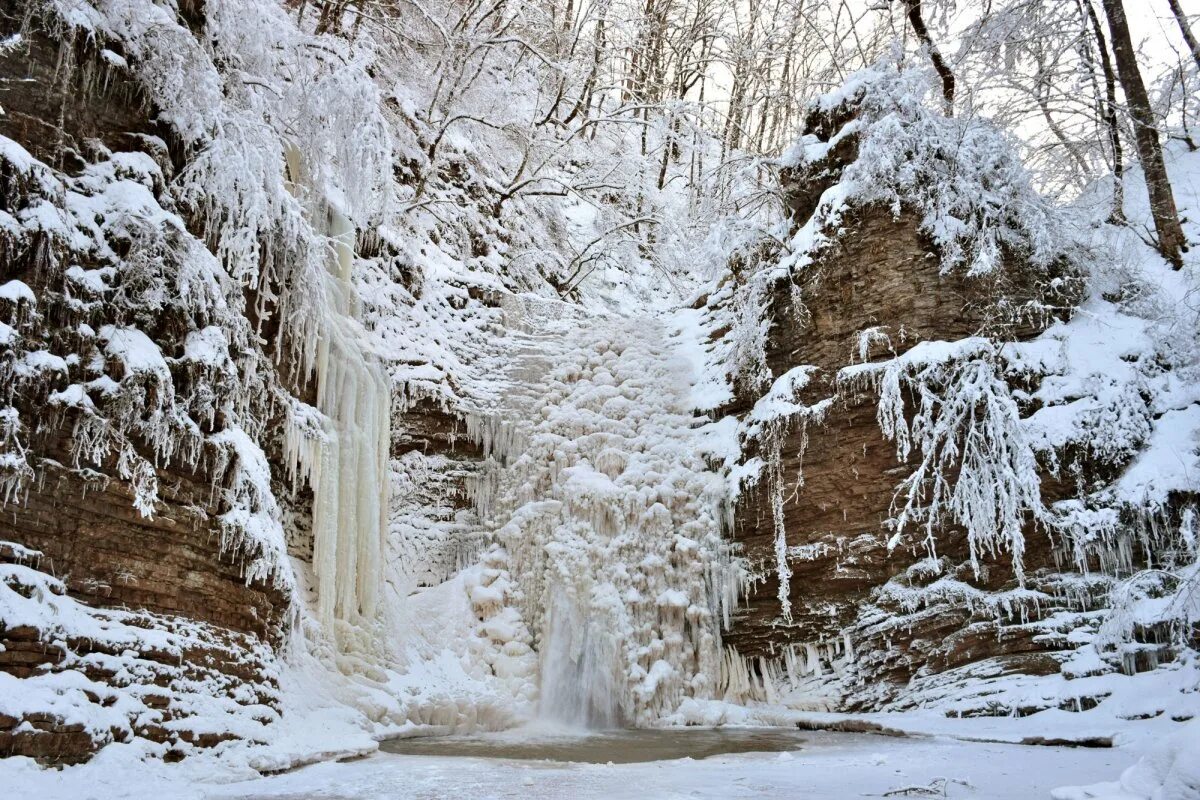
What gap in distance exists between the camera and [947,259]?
9070 millimetres

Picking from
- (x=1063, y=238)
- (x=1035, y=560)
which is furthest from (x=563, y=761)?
(x=1063, y=238)

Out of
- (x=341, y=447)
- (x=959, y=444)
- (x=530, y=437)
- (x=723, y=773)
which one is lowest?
(x=723, y=773)

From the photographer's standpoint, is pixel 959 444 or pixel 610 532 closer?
pixel 959 444

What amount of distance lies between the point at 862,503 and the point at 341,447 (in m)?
5.17

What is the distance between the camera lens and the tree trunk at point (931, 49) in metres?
10.2

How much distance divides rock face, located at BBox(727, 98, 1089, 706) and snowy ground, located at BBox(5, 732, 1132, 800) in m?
2.28

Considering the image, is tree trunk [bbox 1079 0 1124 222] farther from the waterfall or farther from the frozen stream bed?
the waterfall

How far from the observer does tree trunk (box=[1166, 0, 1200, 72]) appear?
30.5 feet

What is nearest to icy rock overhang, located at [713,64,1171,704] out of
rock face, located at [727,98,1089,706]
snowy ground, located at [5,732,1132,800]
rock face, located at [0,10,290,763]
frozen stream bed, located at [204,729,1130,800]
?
rock face, located at [727,98,1089,706]

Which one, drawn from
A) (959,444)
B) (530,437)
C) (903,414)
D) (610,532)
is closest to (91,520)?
(610,532)

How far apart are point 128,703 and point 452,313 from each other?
6745mm

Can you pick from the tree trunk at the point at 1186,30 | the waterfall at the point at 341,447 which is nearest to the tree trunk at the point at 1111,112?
the tree trunk at the point at 1186,30

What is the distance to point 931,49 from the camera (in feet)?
33.3

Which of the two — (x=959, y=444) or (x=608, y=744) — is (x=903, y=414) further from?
(x=608, y=744)
